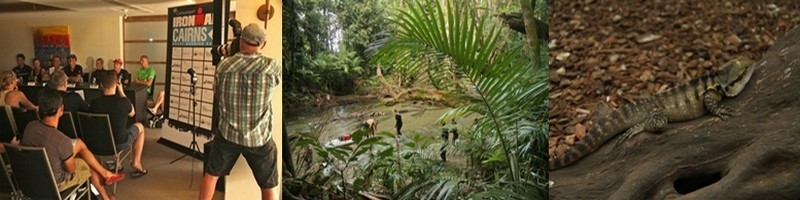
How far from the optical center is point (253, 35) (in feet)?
8.98

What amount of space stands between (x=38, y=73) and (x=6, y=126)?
0.77 feet

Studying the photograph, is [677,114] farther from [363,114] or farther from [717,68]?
[363,114]

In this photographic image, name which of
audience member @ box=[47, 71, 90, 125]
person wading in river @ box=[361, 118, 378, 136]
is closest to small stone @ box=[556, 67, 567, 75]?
person wading in river @ box=[361, 118, 378, 136]

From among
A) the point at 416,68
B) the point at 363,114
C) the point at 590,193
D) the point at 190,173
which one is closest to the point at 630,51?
the point at 590,193

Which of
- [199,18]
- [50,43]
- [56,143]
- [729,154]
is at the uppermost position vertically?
[199,18]

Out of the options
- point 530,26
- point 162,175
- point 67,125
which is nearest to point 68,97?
point 67,125

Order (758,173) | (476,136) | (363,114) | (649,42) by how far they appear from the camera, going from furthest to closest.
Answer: (363,114)
(476,136)
(649,42)
(758,173)

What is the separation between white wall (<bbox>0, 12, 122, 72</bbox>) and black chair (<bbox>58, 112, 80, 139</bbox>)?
7.6 inches

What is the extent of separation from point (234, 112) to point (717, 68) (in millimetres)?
2028

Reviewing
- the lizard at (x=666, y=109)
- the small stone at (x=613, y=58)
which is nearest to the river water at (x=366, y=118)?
the lizard at (x=666, y=109)

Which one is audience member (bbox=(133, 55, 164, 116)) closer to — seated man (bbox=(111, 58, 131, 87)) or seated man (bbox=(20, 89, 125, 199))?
seated man (bbox=(111, 58, 131, 87))

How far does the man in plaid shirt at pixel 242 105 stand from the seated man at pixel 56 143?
0.50 meters

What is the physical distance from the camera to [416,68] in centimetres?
302

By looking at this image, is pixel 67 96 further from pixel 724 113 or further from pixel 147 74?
pixel 724 113
